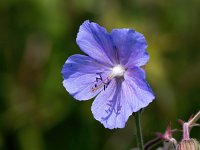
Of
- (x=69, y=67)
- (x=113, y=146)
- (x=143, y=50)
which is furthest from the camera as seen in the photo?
(x=113, y=146)

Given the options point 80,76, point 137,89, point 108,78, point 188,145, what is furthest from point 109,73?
point 188,145

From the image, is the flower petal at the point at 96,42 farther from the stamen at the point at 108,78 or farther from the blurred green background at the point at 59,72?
the blurred green background at the point at 59,72

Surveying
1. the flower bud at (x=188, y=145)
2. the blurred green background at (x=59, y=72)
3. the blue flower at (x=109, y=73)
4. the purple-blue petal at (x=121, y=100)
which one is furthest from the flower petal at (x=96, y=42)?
the blurred green background at (x=59, y=72)

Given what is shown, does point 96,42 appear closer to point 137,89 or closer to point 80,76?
point 80,76

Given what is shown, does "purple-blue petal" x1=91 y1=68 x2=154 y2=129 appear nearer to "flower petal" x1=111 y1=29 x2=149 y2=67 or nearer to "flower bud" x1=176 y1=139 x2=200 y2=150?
"flower petal" x1=111 y1=29 x2=149 y2=67

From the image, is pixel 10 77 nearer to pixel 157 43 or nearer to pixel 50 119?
pixel 50 119

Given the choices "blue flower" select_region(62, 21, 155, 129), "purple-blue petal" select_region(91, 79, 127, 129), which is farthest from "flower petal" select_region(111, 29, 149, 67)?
"purple-blue petal" select_region(91, 79, 127, 129)

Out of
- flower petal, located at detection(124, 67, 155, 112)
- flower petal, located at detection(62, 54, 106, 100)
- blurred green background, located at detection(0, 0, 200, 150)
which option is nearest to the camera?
flower petal, located at detection(124, 67, 155, 112)

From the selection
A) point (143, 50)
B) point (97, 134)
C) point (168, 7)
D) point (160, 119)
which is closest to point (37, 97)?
point (97, 134)
